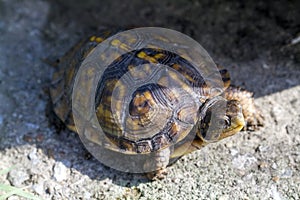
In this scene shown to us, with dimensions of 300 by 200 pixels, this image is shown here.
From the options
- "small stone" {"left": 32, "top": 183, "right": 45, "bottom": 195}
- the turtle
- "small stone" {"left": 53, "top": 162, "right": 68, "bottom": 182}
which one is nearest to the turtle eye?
the turtle

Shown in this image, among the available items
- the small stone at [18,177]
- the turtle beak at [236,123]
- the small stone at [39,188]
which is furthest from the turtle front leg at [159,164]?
the small stone at [18,177]

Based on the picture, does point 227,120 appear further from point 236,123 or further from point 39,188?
point 39,188

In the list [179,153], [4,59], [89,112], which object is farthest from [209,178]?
[4,59]

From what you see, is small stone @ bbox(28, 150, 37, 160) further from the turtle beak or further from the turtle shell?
the turtle beak

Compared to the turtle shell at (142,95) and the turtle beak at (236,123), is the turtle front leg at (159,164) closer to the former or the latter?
the turtle shell at (142,95)

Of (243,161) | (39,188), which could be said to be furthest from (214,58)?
(39,188)

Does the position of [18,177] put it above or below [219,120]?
below
